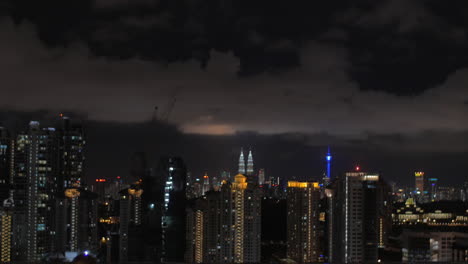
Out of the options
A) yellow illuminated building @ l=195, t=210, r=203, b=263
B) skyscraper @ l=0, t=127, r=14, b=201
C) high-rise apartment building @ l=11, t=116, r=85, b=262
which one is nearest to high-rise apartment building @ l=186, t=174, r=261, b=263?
yellow illuminated building @ l=195, t=210, r=203, b=263

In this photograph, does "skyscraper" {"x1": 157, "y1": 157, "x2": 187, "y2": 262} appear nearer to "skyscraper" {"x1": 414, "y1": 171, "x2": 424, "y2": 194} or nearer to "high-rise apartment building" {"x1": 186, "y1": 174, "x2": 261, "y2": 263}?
"high-rise apartment building" {"x1": 186, "y1": 174, "x2": 261, "y2": 263}

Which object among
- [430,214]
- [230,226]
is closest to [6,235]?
[230,226]

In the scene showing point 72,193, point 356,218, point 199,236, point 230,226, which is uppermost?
point 72,193

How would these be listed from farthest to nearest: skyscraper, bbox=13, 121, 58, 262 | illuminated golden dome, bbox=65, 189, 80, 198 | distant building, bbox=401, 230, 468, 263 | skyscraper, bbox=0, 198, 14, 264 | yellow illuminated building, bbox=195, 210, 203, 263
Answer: illuminated golden dome, bbox=65, 189, 80, 198
yellow illuminated building, bbox=195, 210, 203, 263
skyscraper, bbox=13, 121, 58, 262
skyscraper, bbox=0, 198, 14, 264
distant building, bbox=401, 230, 468, 263

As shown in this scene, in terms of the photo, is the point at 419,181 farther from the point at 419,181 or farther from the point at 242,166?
the point at 242,166

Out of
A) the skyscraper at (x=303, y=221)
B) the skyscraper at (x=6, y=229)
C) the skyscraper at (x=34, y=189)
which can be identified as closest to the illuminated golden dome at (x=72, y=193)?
the skyscraper at (x=34, y=189)

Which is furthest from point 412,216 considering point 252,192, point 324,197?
point 252,192
